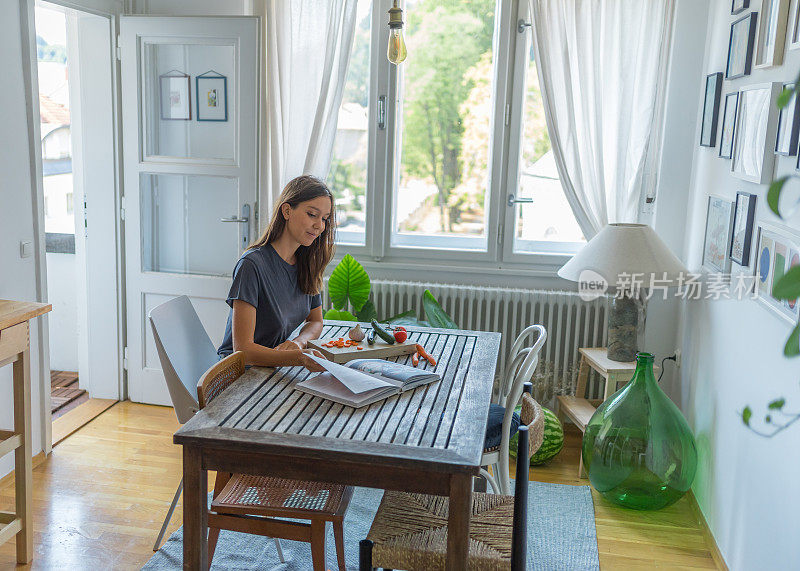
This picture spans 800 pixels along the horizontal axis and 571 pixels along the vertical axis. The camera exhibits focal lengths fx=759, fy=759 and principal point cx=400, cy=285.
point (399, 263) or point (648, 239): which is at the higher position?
point (648, 239)

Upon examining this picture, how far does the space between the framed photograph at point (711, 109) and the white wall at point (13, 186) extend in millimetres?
2886

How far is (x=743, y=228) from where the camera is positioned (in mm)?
2695

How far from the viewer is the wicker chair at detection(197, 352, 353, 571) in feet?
6.82

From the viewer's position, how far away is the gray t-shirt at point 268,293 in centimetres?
Result: 253

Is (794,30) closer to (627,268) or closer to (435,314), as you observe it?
(627,268)

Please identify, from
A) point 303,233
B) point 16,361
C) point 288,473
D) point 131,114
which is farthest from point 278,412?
point 131,114

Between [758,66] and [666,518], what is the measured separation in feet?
5.86

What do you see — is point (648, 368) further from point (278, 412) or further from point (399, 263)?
point (278, 412)

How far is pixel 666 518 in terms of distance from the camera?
10.2ft

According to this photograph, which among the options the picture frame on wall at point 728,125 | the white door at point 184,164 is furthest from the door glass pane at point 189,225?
the picture frame on wall at point 728,125

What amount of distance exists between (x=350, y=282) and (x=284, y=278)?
3.24ft

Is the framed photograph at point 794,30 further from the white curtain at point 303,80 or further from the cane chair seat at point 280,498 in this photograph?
the white curtain at point 303,80

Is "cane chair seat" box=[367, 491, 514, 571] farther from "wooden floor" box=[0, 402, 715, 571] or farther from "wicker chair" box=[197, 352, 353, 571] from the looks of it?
"wooden floor" box=[0, 402, 715, 571]

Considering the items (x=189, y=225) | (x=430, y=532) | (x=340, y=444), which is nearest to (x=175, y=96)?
(x=189, y=225)
